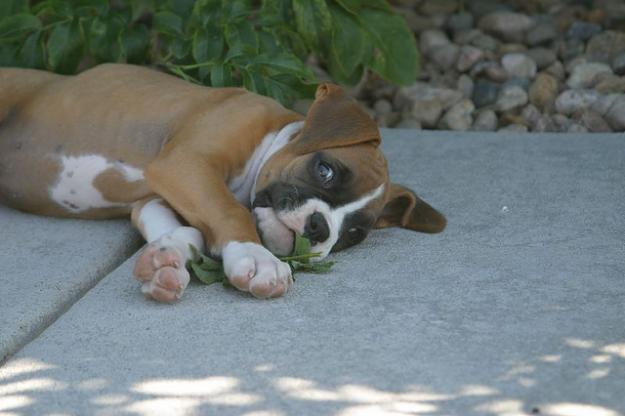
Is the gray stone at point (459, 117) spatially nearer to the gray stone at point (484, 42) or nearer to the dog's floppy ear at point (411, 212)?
the gray stone at point (484, 42)

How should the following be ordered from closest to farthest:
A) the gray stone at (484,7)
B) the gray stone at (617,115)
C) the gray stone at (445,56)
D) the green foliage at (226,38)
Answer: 1. the green foliage at (226,38)
2. the gray stone at (617,115)
3. the gray stone at (445,56)
4. the gray stone at (484,7)

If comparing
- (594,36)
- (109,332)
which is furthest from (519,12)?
(109,332)

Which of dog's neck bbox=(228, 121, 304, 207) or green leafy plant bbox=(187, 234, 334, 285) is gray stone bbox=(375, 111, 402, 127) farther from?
green leafy plant bbox=(187, 234, 334, 285)

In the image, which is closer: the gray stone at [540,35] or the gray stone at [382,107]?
the gray stone at [382,107]

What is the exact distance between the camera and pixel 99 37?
626 cm

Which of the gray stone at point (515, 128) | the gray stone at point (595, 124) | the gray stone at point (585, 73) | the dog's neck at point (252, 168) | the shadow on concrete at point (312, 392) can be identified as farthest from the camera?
the gray stone at point (585, 73)

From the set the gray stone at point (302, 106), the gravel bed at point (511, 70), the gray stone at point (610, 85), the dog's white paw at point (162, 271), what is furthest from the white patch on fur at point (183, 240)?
the gray stone at point (610, 85)

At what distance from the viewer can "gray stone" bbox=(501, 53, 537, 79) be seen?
8.06 metres

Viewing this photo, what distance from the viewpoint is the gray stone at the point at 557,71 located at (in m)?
8.01

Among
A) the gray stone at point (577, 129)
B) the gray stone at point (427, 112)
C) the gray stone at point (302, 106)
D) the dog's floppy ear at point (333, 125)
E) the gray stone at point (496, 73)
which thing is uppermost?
the dog's floppy ear at point (333, 125)

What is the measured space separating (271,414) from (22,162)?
261 cm

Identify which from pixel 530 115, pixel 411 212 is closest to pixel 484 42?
pixel 530 115

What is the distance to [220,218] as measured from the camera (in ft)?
15.1

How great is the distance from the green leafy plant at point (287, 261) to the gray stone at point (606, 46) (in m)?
4.18
